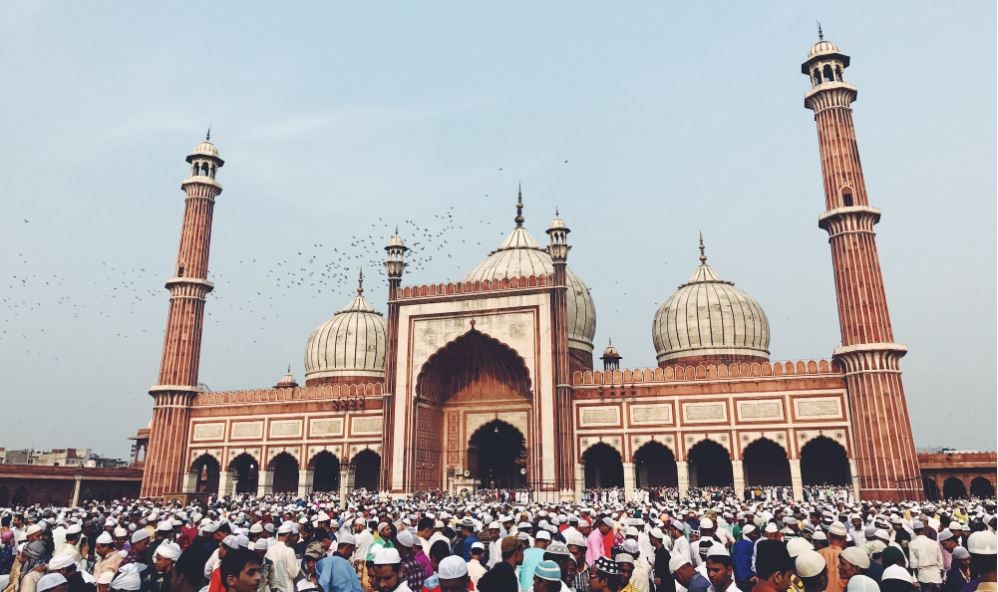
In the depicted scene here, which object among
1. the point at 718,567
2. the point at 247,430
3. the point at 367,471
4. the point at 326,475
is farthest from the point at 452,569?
the point at 326,475

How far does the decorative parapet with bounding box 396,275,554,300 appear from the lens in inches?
1068

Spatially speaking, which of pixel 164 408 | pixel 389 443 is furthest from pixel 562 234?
pixel 164 408

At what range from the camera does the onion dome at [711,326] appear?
30.6 meters

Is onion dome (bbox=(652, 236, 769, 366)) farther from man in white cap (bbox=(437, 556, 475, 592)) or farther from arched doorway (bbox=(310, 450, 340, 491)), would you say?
man in white cap (bbox=(437, 556, 475, 592))

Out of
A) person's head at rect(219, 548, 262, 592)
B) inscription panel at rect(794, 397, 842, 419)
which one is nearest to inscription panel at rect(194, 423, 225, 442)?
inscription panel at rect(794, 397, 842, 419)

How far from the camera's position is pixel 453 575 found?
13.1ft

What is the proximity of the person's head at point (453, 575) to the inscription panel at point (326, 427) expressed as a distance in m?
26.0

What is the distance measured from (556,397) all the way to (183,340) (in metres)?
16.9

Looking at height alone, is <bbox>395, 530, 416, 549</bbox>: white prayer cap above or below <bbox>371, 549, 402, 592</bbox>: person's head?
above

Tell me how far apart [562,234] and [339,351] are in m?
14.0

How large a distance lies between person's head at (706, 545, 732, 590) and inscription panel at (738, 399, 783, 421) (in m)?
21.7

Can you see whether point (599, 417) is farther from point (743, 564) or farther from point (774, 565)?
point (774, 565)

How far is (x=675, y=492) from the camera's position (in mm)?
25500

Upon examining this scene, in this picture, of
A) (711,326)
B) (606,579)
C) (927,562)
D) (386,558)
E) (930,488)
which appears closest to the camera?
(606,579)
